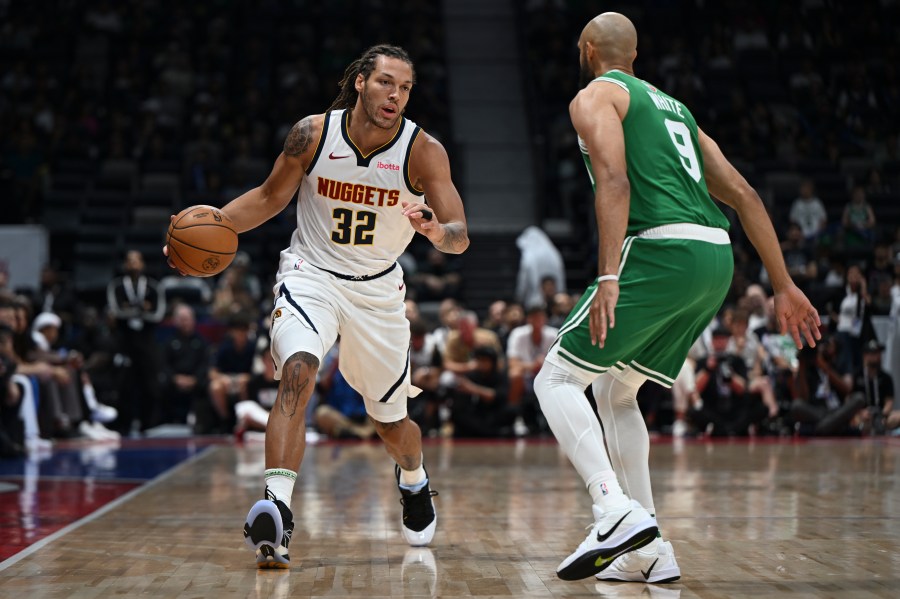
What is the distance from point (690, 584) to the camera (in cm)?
392

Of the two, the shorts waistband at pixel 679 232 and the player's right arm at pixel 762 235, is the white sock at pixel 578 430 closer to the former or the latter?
the shorts waistband at pixel 679 232

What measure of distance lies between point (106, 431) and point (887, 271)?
8284 millimetres

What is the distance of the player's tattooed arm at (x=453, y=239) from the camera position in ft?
15.0

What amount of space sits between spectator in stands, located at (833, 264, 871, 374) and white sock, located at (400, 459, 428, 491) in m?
7.83

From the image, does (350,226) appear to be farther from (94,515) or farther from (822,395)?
(822,395)

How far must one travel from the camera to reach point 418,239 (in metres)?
17.0

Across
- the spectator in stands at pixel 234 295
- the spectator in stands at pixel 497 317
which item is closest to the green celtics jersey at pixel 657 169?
the spectator in stands at pixel 497 317

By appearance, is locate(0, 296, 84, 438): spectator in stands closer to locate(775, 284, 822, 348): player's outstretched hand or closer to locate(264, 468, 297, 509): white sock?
locate(264, 468, 297, 509): white sock

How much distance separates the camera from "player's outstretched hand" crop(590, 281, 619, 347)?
12.6ft

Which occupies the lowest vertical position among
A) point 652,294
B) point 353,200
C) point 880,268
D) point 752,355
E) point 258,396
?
point 258,396

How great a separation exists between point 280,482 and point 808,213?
39.9ft

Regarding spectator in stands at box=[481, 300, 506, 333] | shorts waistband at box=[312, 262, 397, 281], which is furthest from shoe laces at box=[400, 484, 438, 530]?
spectator in stands at box=[481, 300, 506, 333]

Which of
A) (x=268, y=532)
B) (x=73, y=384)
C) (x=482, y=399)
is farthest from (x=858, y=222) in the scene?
(x=268, y=532)

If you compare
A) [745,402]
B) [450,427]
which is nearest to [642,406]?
[745,402]
